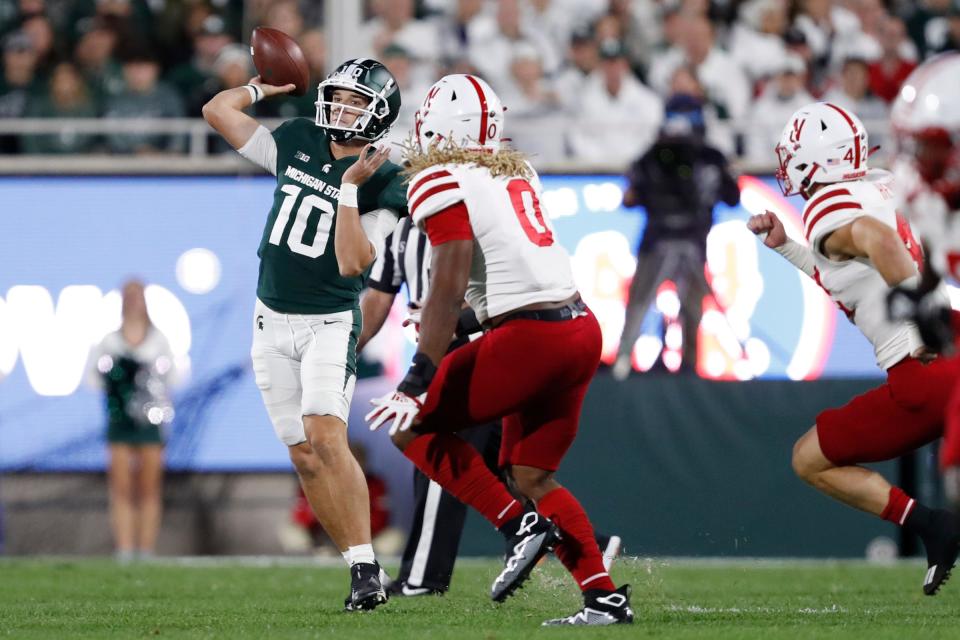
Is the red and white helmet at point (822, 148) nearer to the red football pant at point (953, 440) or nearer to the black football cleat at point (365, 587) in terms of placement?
the red football pant at point (953, 440)

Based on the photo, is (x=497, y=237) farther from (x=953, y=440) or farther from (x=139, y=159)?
(x=139, y=159)

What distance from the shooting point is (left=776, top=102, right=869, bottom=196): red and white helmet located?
6.06 m

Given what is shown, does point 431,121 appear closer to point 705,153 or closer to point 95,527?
point 705,153

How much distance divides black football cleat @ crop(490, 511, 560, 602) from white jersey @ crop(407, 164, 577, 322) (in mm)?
672

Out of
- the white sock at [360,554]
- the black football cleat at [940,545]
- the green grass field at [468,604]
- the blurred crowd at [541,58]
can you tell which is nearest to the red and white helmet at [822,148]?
the black football cleat at [940,545]

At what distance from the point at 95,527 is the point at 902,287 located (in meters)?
6.95

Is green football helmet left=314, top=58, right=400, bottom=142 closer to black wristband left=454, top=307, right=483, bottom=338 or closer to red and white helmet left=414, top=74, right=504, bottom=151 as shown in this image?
red and white helmet left=414, top=74, right=504, bottom=151

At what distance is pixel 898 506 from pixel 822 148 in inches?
53.7

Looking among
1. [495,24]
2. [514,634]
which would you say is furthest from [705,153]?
[514,634]

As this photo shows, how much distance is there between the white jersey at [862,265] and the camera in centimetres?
577

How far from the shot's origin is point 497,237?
515cm

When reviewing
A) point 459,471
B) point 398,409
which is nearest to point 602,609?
point 459,471

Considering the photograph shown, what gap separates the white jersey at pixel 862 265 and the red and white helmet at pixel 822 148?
0.09 m

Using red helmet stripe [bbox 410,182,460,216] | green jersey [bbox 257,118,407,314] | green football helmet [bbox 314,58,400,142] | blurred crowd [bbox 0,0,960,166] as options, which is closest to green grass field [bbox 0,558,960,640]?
green jersey [bbox 257,118,407,314]
